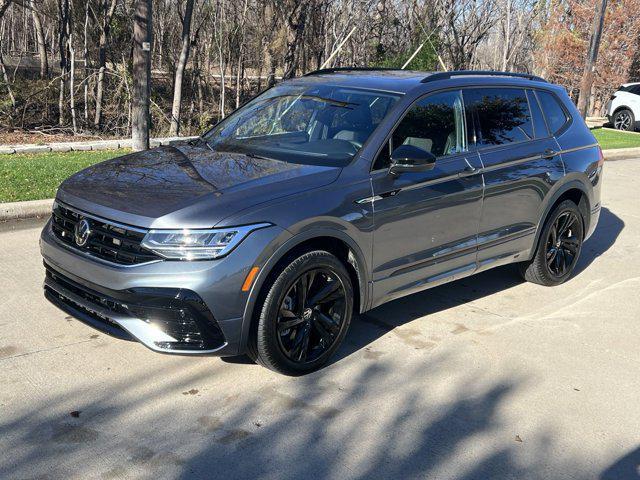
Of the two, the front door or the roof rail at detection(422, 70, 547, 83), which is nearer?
the front door

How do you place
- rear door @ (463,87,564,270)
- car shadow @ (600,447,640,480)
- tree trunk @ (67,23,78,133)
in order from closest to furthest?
car shadow @ (600,447,640,480) < rear door @ (463,87,564,270) < tree trunk @ (67,23,78,133)

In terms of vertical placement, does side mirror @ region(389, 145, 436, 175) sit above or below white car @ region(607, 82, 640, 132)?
above

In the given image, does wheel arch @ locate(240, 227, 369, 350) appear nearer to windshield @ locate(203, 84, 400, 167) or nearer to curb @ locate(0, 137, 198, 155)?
windshield @ locate(203, 84, 400, 167)

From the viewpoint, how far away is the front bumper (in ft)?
12.3

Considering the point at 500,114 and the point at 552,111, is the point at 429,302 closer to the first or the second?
the point at 500,114

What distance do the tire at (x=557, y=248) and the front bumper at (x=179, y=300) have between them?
3220mm

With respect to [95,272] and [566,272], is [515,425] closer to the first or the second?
[95,272]

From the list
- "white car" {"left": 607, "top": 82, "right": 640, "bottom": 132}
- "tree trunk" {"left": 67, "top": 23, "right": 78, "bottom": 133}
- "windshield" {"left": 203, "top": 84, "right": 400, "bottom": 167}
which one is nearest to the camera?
"windshield" {"left": 203, "top": 84, "right": 400, "bottom": 167}

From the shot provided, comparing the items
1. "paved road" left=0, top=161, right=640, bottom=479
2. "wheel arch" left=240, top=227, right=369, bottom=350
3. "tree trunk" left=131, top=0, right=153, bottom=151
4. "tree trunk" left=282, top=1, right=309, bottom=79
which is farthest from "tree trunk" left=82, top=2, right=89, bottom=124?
"wheel arch" left=240, top=227, right=369, bottom=350

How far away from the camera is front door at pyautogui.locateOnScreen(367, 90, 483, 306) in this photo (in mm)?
4660

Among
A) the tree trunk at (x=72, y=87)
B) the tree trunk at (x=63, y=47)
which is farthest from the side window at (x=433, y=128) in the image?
the tree trunk at (x=63, y=47)

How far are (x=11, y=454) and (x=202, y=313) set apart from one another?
44.6 inches

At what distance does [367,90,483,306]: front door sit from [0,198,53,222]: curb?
455 cm

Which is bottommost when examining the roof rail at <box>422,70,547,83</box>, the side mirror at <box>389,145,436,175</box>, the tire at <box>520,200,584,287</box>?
the tire at <box>520,200,584,287</box>
